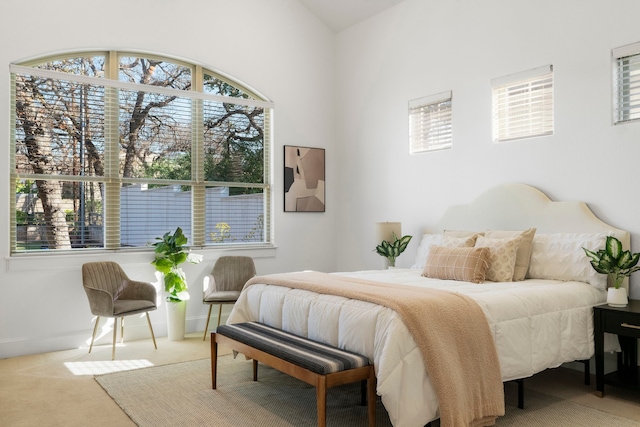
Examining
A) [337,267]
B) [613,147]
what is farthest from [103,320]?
[613,147]

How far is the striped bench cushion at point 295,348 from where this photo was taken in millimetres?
2754

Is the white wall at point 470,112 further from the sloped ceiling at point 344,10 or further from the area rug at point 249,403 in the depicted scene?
the area rug at point 249,403

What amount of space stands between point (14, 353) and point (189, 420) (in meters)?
2.38

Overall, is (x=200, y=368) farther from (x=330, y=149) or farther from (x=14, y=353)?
(x=330, y=149)

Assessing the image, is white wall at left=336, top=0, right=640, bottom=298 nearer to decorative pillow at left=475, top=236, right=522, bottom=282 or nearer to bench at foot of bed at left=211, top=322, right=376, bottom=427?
decorative pillow at left=475, top=236, right=522, bottom=282

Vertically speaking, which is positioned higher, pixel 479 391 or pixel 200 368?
pixel 479 391

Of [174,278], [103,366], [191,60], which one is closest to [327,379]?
[103,366]

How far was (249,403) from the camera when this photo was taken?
→ 135 inches

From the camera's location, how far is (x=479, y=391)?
286 centimetres

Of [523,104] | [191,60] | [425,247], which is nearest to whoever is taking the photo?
[523,104]

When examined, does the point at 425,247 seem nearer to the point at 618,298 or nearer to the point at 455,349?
the point at 618,298

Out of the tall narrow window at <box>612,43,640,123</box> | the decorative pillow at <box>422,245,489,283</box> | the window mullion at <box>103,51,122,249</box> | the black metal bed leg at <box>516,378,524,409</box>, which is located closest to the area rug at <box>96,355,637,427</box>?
the black metal bed leg at <box>516,378,524,409</box>

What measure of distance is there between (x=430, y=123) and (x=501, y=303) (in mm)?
2661

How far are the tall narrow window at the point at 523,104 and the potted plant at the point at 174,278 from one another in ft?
10.2
